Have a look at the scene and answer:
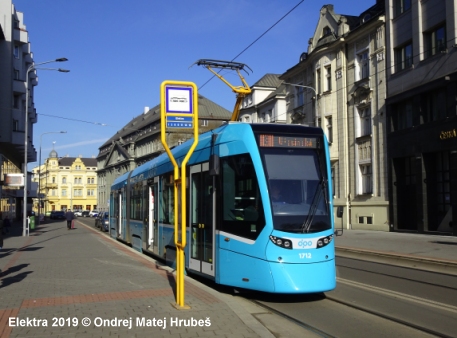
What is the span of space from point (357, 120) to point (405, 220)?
7629 mm

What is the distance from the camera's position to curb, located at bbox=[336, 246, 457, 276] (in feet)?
48.5

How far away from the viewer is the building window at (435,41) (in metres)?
26.3

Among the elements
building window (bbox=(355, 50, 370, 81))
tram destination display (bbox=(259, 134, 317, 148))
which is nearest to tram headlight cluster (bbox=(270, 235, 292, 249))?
tram destination display (bbox=(259, 134, 317, 148))

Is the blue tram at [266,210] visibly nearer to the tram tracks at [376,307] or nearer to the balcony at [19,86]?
the tram tracks at [376,307]

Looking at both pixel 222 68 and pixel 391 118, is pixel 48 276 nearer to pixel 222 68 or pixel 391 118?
pixel 222 68

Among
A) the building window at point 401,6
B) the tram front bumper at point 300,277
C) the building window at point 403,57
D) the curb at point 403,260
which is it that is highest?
the building window at point 401,6

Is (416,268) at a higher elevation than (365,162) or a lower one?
lower

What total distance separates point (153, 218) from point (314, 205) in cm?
763

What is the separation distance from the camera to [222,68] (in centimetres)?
1995

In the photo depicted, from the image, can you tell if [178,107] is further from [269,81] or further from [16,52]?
[269,81]

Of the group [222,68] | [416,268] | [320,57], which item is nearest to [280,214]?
[416,268]

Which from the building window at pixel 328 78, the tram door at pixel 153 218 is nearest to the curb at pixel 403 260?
the tram door at pixel 153 218

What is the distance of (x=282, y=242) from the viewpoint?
8703mm

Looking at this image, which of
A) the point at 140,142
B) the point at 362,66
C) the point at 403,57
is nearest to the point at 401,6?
the point at 403,57
